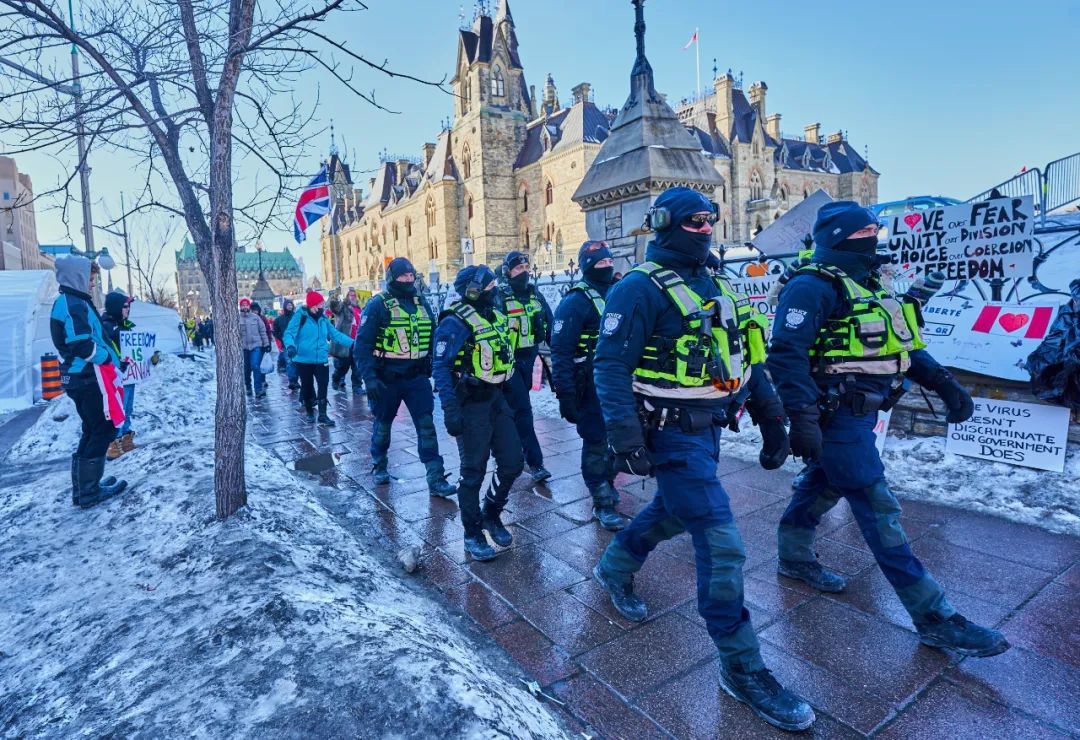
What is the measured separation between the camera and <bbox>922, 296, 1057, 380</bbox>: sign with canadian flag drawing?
201 inches

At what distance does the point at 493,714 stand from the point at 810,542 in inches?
89.5

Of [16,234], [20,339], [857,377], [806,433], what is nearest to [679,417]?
[806,433]

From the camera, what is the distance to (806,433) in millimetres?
2885

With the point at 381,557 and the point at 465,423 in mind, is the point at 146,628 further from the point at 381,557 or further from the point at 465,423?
the point at 465,423

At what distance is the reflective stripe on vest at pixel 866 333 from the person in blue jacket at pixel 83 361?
5.58 m

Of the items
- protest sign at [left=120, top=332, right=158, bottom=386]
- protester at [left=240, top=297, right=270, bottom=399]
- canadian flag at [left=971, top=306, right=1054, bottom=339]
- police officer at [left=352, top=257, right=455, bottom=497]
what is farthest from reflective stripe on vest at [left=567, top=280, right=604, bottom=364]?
protester at [left=240, top=297, right=270, bottom=399]

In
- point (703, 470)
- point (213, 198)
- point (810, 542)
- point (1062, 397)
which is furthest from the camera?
point (1062, 397)

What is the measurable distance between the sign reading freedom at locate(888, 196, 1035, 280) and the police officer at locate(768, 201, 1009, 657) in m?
2.58

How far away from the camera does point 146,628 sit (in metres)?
3.01

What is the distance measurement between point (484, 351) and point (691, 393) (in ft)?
5.73

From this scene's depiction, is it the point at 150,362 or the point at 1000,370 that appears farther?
the point at 150,362

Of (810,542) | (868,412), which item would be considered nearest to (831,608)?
(810,542)

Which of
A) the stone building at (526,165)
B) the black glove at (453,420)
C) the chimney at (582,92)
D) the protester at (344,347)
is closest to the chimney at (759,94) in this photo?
the stone building at (526,165)

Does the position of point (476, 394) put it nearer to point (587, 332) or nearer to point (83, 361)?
point (587, 332)
